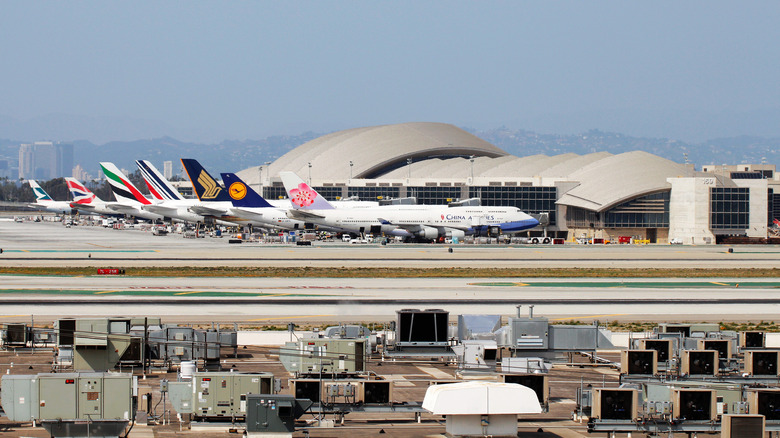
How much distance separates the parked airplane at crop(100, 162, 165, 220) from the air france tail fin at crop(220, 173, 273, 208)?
41955mm

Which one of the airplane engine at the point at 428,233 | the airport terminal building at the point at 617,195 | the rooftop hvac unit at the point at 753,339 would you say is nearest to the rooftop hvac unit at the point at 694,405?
the rooftop hvac unit at the point at 753,339

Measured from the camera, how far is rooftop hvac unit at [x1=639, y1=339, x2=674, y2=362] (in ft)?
110

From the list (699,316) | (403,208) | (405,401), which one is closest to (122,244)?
(403,208)

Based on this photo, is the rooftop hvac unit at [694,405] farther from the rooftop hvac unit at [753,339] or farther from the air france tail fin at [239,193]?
the air france tail fin at [239,193]

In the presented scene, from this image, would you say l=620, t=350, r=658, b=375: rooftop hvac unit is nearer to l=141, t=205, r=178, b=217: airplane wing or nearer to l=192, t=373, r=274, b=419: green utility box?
l=192, t=373, r=274, b=419: green utility box

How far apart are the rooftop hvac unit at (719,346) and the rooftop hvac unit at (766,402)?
960 cm

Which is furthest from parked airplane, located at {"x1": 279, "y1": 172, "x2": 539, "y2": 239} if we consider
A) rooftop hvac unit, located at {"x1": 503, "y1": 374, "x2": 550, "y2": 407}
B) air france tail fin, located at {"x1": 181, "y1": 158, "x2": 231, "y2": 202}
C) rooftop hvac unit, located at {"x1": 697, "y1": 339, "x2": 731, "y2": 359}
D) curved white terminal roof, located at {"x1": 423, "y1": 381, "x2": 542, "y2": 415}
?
curved white terminal roof, located at {"x1": 423, "y1": 381, "x2": 542, "y2": 415}

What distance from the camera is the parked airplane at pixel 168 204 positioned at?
454 ft

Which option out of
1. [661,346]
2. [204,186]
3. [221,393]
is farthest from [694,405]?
[204,186]

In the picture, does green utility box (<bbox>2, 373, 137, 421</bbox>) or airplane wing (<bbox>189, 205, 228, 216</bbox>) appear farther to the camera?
airplane wing (<bbox>189, 205, 228, 216</bbox>)

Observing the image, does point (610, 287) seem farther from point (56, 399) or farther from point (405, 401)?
point (56, 399)

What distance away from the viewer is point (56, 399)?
73.6ft

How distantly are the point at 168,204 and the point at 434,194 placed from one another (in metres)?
48.9

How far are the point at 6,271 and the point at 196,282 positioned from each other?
16128 millimetres
